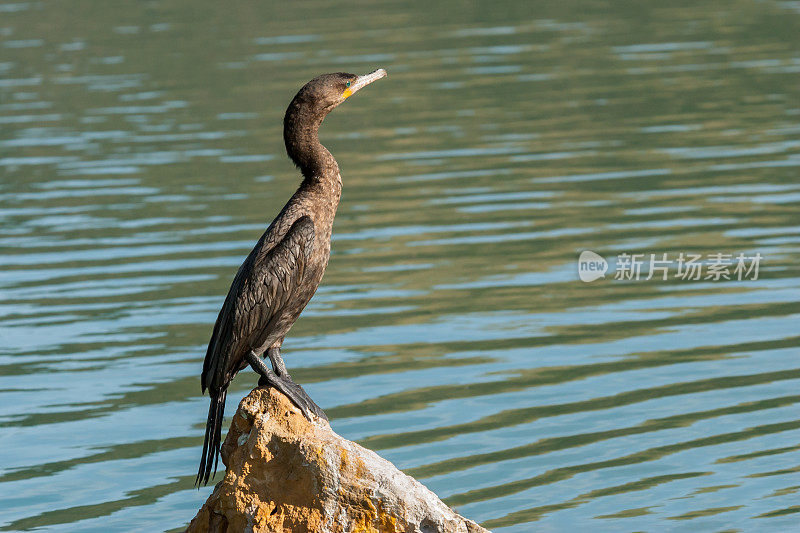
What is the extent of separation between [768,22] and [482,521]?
20.9m

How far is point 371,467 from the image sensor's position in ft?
21.6

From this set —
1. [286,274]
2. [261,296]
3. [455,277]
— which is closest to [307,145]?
[286,274]

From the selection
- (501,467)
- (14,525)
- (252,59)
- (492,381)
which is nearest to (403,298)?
(492,381)

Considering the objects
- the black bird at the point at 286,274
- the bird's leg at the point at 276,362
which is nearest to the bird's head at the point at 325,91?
the black bird at the point at 286,274

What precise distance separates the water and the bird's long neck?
2638 mm

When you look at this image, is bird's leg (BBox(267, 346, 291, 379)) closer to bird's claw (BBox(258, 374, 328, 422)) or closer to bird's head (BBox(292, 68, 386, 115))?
bird's claw (BBox(258, 374, 328, 422))

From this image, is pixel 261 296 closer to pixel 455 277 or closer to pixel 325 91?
pixel 325 91

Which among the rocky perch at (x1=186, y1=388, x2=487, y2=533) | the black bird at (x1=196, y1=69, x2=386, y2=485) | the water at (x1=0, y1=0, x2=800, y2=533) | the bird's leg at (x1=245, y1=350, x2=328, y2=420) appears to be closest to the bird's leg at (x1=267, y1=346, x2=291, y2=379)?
the black bird at (x1=196, y1=69, x2=386, y2=485)

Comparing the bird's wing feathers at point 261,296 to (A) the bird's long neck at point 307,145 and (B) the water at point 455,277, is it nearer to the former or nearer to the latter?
(A) the bird's long neck at point 307,145

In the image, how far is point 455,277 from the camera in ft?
43.8

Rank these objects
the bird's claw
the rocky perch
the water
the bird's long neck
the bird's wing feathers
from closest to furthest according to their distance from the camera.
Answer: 1. the rocky perch
2. the bird's claw
3. the bird's wing feathers
4. the bird's long neck
5. the water

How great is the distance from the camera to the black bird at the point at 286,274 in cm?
690

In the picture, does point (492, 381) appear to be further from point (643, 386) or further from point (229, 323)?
point (229, 323)

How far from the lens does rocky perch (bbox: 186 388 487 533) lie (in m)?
6.57
